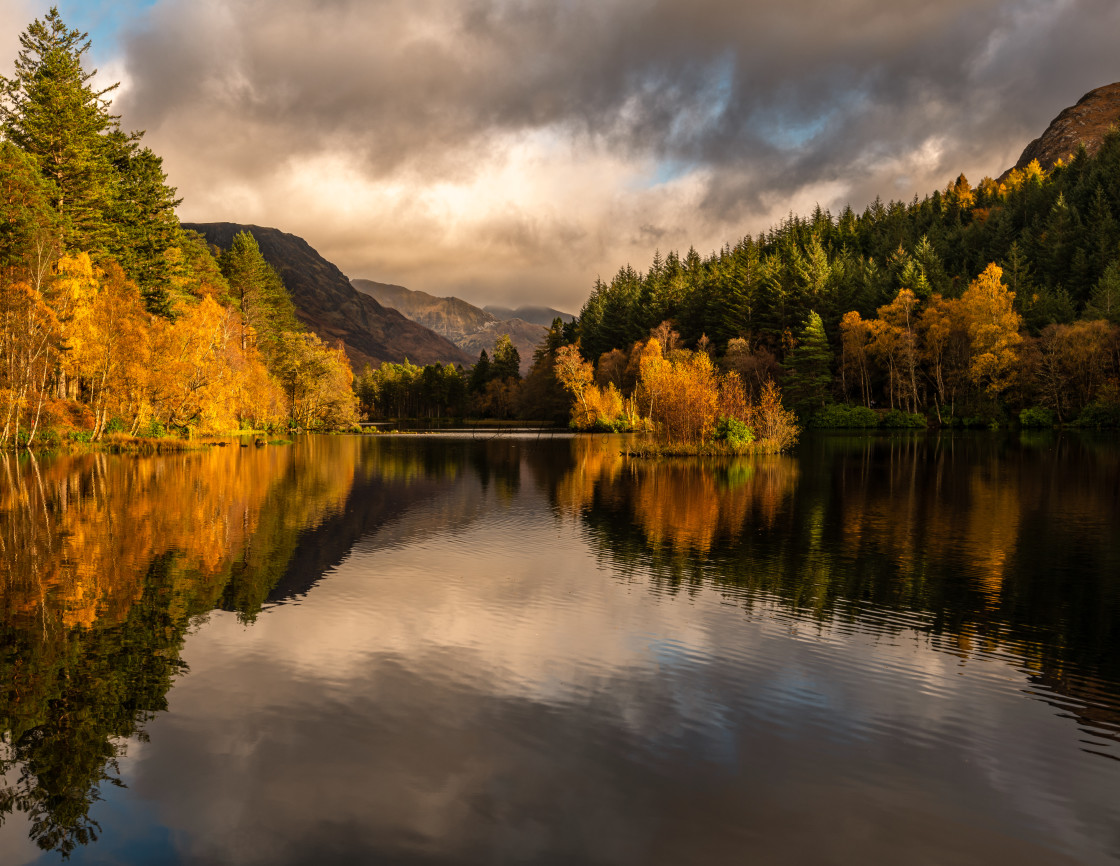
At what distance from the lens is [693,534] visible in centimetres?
2050

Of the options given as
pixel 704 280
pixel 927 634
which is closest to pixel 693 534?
pixel 927 634

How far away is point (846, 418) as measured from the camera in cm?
9106

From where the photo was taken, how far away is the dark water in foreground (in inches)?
246

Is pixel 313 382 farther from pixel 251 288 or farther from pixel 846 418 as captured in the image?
pixel 846 418

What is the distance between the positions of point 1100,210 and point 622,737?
141178 mm

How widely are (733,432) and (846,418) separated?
1932 inches

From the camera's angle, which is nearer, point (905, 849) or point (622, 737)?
point (905, 849)

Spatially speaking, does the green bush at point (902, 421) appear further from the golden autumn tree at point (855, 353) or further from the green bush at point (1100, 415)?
the green bush at point (1100, 415)

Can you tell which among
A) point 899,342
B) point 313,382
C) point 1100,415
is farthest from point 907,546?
point 313,382

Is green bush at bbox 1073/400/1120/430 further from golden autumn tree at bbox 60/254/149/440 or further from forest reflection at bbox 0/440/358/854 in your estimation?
golden autumn tree at bbox 60/254/149/440

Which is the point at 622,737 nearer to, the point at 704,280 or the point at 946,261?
the point at 704,280

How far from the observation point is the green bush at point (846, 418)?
90.7m

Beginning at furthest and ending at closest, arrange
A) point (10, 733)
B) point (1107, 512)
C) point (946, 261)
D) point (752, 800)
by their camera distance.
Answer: point (946, 261)
point (1107, 512)
point (10, 733)
point (752, 800)

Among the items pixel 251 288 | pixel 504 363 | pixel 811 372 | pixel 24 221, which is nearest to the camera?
pixel 24 221
